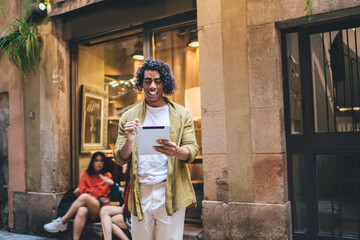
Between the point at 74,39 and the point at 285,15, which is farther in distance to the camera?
the point at 74,39

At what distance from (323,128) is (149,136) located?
3071 mm

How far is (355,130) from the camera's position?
4.27 meters

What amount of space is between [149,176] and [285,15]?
2944mm

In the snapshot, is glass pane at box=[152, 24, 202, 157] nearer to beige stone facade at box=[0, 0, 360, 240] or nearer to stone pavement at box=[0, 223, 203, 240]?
beige stone facade at box=[0, 0, 360, 240]

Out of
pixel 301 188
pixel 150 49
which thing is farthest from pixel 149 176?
pixel 150 49

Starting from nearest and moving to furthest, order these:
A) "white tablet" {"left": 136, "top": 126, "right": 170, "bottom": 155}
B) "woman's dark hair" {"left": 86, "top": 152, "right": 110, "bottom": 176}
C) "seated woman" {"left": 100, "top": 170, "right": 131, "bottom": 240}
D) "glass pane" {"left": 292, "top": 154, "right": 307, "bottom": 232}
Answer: "white tablet" {"left": 136, "top": 126, "right": 170, "bottom": 155} < "glass pane" {"left": 292, "top": 154, "right": 307, "bottom": 232} < "seated woman" {"left": 100, "top": 170, "right": 131, "bottom": 240} < "woman's dark hair" {"left": 86, "top": 152, "right": 110, "bottom": 176}

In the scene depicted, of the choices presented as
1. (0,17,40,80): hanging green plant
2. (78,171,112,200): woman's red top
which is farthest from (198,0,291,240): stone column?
(0,17,40,80): hanging green plant

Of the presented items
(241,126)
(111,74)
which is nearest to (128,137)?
(241,126)

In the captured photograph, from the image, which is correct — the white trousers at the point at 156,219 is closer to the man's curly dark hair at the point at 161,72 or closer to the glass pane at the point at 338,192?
the man's curly dark hair at the point at 161,72

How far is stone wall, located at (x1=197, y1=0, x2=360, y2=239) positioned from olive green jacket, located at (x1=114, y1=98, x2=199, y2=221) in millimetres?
2007

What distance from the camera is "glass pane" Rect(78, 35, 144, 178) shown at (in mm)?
6379

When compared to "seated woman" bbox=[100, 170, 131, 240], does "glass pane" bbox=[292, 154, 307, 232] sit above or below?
above

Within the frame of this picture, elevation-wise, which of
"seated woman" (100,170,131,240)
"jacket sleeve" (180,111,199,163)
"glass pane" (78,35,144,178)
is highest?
"glass pane" (78,35,144,178)

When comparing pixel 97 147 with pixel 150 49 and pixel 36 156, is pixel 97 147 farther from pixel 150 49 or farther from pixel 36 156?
pixel 150 49
